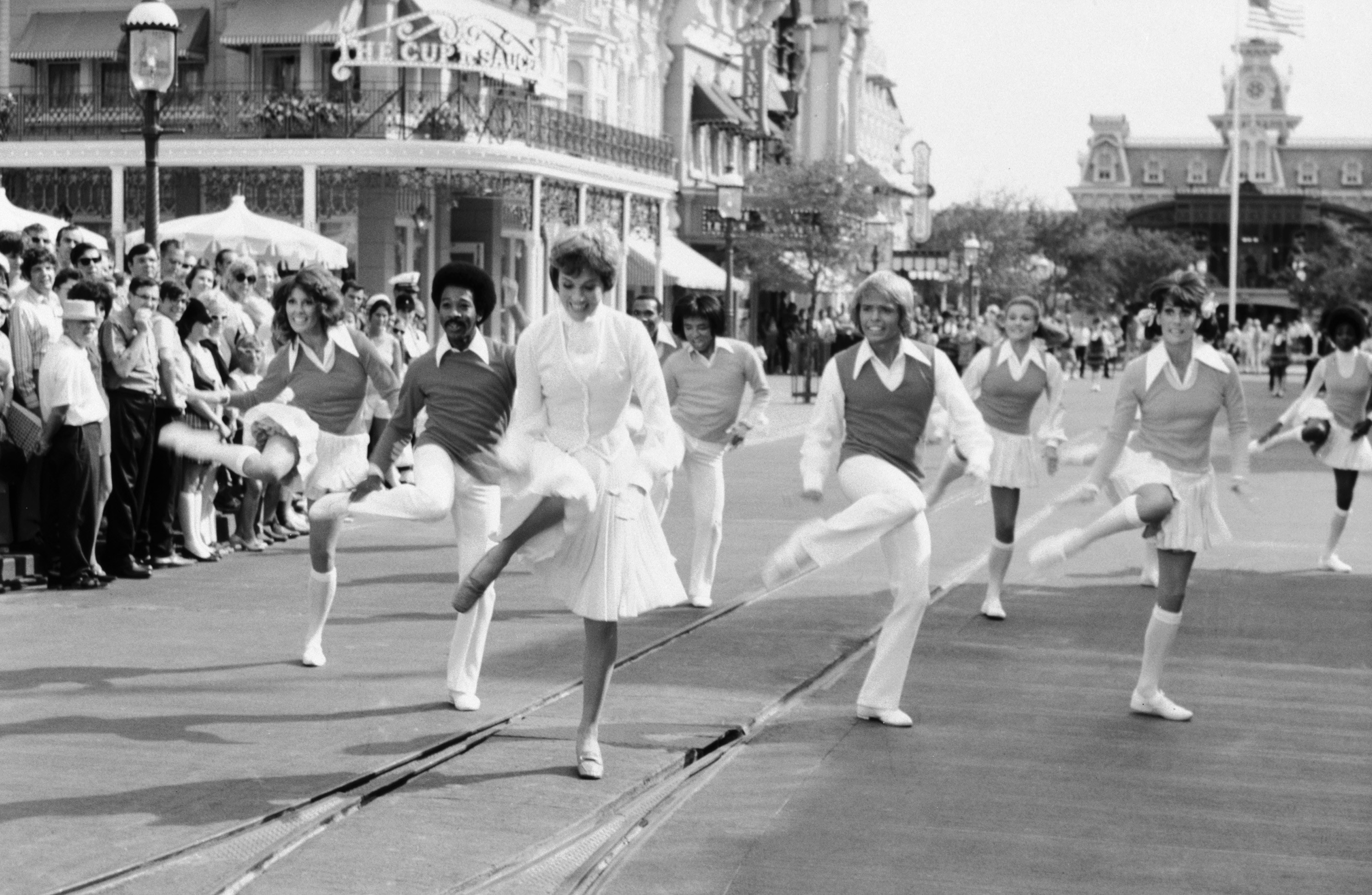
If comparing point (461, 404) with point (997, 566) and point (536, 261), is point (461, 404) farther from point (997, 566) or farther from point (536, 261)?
point (536, 261)

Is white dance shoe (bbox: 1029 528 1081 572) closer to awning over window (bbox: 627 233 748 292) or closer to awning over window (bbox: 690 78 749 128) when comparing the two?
awning over window (bbox: 627 233 748 292)

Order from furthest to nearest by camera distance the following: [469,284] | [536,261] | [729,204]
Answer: [536,261]
[729,204]
[469,284]

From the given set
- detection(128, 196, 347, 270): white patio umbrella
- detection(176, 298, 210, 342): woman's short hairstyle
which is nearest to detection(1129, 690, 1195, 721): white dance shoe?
detection(176, 298, 210, 342): woman's short hairstyle

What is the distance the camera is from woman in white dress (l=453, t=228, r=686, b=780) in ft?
25.1

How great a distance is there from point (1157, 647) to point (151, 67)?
11.9 m

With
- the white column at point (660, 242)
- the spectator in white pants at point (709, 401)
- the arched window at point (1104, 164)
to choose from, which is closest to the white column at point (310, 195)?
the white column at point (660, 242)

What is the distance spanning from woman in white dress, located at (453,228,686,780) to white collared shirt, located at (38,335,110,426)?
17.8 ft

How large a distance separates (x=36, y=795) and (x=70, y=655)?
3.13 m

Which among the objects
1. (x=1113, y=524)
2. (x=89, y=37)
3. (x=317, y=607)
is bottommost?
(x=317, y=607)

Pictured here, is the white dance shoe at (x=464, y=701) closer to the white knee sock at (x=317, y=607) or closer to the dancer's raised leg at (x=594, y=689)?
the dancer's raised leg at (x=594, y=689)

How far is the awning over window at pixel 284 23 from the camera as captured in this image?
34719 millimetres

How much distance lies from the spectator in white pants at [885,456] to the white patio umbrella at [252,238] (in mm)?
16808

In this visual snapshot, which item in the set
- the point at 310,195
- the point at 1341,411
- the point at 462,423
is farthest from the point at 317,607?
the point at 310,195

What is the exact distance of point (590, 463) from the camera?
776 centimetres
